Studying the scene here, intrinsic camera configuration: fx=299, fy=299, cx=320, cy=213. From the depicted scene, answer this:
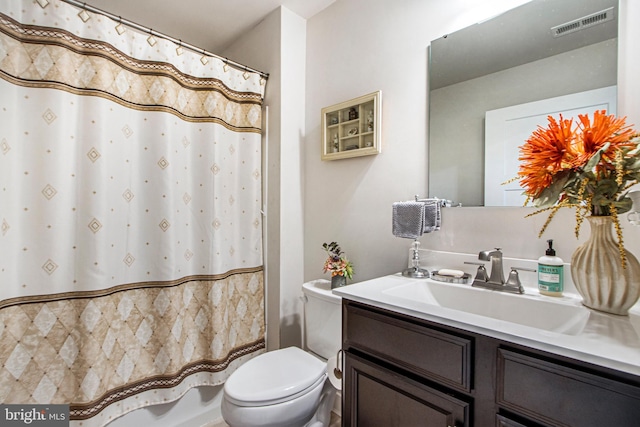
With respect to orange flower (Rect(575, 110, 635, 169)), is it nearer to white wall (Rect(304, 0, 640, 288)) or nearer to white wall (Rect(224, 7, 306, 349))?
white wall (Rect(304, 0, 640, 288))

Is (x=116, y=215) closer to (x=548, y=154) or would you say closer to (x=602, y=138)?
(x=548, y=154)

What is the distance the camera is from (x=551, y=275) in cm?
95

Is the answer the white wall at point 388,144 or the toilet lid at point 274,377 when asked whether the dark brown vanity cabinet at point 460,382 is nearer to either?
the toilet lid at point 274,377

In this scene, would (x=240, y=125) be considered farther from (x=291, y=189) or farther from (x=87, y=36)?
(x=87, y=36)

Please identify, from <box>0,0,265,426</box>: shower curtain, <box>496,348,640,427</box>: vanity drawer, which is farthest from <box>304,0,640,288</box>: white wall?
<box>496,348,640,427</box>: vanity drawer

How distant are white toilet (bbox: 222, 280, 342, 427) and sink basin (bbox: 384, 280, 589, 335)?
40 cm

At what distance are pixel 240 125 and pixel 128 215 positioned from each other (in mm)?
767

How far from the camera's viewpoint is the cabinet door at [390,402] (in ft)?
2.49

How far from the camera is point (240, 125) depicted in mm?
1747

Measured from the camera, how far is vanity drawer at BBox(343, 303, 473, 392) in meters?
0.74

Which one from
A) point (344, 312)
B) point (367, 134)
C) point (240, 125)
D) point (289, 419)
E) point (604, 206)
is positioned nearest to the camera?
point (604, 206)

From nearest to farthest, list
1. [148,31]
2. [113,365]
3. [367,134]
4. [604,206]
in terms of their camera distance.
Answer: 1. [604,206]
2. [113,365]
3. [148,31]
4. [367,134]

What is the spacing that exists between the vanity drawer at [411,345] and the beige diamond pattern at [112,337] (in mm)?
889

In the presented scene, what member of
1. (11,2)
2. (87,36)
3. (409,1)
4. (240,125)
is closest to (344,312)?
(240,125)
